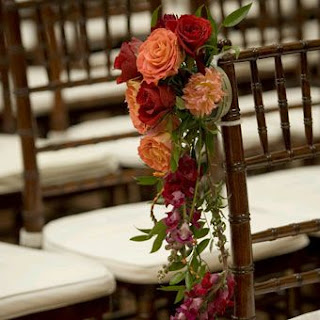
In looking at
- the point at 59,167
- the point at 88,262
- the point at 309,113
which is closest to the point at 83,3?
the point at 59,167

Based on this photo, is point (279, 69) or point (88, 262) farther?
point (88, 262)

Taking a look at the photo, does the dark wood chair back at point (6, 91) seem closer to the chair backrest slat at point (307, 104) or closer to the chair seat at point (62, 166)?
the chair seat at point (62, 166)

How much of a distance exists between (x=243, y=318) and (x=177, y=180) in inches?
9.5

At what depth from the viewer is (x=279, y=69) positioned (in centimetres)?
149

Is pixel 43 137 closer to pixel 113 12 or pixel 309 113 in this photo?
pixel 113 12

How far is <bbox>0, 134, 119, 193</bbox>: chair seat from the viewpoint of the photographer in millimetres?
2605

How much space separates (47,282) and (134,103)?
609 mm

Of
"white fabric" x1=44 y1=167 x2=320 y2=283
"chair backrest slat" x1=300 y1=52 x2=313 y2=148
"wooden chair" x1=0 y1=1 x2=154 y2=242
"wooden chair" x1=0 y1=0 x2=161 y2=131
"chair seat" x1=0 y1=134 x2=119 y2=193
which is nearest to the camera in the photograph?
"chair backrest slat" x1=300 y1=52 x2=313 y2=148

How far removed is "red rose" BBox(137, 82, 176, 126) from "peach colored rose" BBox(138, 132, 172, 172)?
0.9 inches

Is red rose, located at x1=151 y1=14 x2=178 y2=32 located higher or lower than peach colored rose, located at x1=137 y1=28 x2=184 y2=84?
higher

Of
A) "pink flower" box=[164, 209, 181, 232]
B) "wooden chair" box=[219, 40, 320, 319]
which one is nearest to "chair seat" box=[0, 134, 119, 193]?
"wooden chair" box=[219, 40, 320, 319]

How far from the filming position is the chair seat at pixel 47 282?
5.94ft

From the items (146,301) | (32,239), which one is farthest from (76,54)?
(146,301)

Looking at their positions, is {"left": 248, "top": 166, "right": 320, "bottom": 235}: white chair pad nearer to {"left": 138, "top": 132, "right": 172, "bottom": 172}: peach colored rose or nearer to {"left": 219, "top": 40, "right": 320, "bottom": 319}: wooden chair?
{"left": 219, "top": 40, "right": 320, "bottom": 319}: wooden chair
